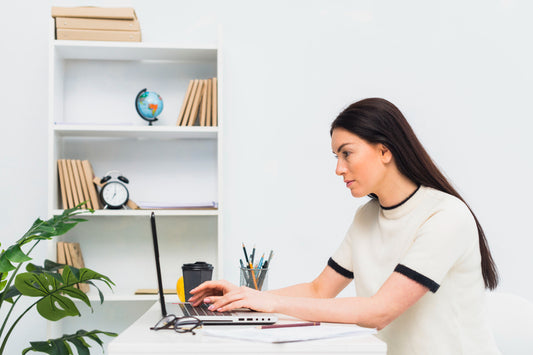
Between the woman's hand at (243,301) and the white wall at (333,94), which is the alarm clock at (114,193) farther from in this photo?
the woman's hand at (243,301)

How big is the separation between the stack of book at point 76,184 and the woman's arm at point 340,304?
135cm

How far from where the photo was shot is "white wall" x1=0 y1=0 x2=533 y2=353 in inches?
105

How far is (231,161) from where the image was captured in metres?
2.66

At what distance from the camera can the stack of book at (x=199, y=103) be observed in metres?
2.44

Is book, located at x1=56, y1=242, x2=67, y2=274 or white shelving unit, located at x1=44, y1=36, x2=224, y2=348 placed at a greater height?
white shelving unit, located at x1=44, y1=36, x2=224, y2=348

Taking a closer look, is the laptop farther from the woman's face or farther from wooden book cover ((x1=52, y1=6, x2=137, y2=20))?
wooden book cover ((x1=52, y1=6, x2=137, y2=20))

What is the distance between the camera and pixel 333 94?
2.70m

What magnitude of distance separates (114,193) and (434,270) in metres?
1.58

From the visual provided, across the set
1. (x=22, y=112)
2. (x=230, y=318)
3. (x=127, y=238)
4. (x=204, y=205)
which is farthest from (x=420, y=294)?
(x=22, y=112)

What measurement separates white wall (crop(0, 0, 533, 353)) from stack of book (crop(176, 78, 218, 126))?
0.21 meters

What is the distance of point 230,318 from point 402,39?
6.64 feet

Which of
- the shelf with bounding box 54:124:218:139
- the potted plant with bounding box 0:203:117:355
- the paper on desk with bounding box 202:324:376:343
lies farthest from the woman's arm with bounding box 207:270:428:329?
the shelf with bounding box 54:124:218:139

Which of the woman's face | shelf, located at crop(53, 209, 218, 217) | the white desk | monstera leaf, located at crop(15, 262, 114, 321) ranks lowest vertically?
monstera leaf, located at crop(15, 262, 114, 321)

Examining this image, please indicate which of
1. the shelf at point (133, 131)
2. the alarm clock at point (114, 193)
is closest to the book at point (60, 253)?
the alarm clock at point (114, 193)
